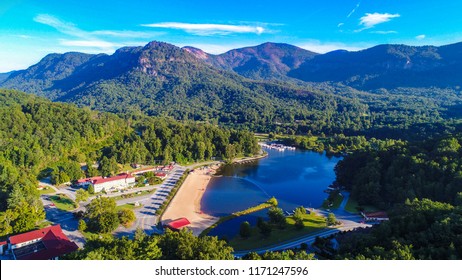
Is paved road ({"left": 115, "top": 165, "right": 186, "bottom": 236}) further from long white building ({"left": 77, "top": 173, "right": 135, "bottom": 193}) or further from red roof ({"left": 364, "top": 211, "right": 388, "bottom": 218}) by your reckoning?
red roof ({"left": 364, "top": 211, "right": 388, "bottom": 218})

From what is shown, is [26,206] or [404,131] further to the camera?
[404,131]

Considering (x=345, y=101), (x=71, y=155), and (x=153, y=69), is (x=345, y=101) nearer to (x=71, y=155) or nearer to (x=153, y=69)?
(x=153, y=69)

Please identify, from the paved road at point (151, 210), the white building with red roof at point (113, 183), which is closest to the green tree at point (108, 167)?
the white building with red roof at point (113, 183)

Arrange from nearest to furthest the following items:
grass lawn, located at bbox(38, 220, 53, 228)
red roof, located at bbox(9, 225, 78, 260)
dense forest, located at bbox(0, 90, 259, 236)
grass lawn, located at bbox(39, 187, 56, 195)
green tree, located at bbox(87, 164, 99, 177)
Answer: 1. red roof, located at bbox(9, 225, 78, 260)
2. grass lawn, located at bbox(38, 220, 53, 228)
3. dense forest, located at bbox(0, 90, 259, 236)
4. grass lawn, located at bbox(39, 187, 56, 195)
5. green tree, located at bbox(87, 164, 99, 177)

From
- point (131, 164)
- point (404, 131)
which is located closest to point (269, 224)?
point (131, 164)

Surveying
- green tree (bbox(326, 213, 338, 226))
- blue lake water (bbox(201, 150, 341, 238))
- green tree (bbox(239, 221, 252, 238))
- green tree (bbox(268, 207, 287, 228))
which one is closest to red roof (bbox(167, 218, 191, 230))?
blue lake water (bbox(201, 150, 341, 238))

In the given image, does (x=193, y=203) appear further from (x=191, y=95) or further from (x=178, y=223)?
(x=191, y=95)

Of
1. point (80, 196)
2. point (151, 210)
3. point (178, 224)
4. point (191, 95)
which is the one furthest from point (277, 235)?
point (191, 95)
